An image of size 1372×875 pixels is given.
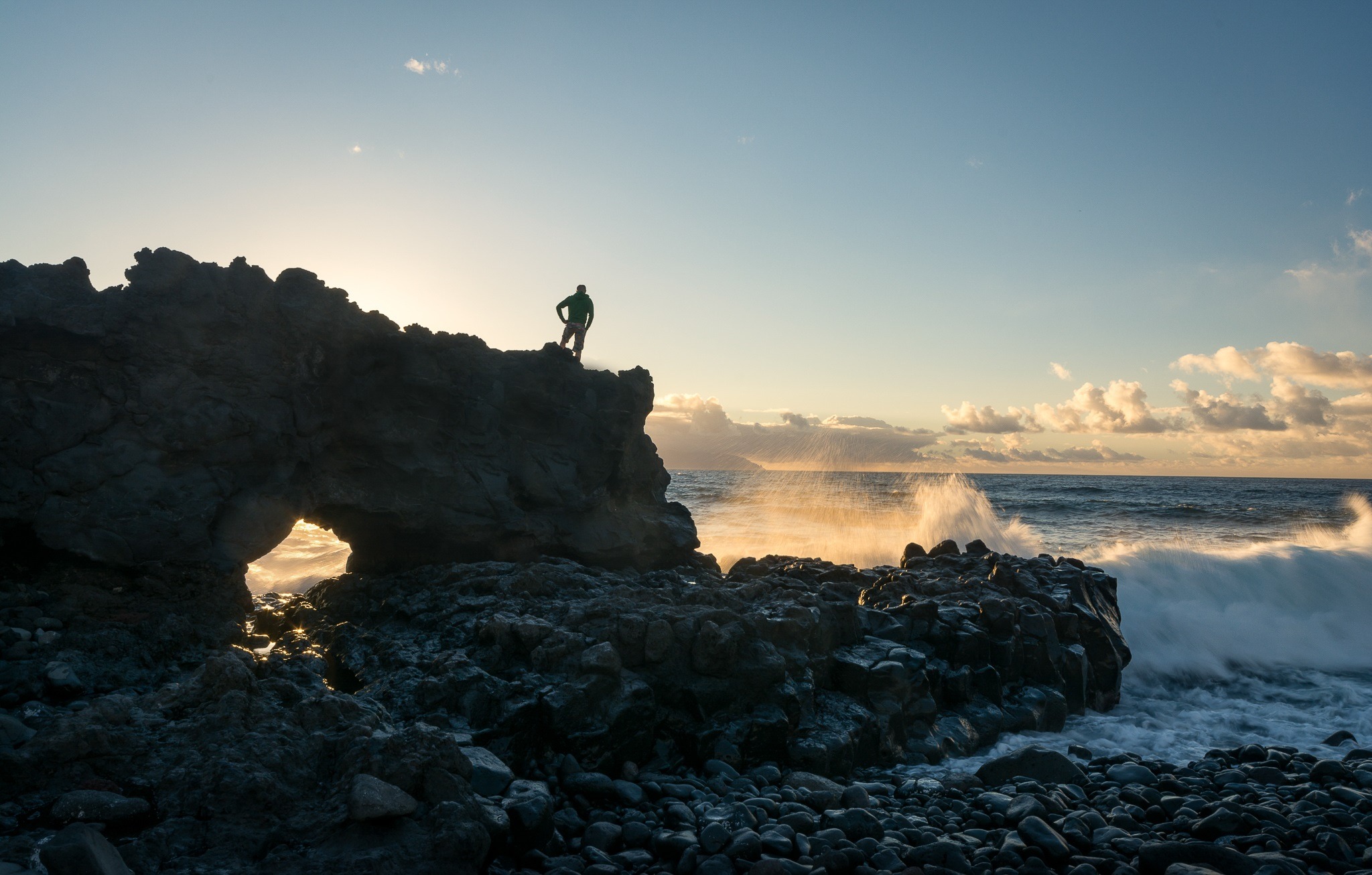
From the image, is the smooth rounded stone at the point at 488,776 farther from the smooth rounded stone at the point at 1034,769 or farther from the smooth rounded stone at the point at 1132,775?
the smooth rounded stone at the point at 1132,775

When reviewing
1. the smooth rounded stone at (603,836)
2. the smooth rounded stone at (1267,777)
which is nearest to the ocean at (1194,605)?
the smooth rounded stone at (1267,777)

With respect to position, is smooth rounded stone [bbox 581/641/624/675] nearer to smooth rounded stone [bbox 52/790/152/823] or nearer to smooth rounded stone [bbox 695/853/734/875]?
smooth rounded stone [bbox 695/853/734/875]

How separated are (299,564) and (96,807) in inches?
639

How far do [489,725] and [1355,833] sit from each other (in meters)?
7.22

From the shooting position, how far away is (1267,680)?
1303cm

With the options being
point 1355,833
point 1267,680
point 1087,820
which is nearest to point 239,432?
point 1087,820

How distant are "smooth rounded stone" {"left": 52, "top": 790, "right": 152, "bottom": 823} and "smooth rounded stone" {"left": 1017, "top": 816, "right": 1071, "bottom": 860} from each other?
5938 mm

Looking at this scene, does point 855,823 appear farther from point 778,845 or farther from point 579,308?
point 579,308

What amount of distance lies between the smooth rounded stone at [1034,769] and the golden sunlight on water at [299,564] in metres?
11.7

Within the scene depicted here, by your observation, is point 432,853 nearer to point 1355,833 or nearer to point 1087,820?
point 1087,820

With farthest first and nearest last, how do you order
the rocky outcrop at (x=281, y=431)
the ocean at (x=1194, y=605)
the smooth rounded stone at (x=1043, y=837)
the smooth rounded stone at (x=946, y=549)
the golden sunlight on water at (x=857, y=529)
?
the golden sunlight on water at (x=857, y=529)
the smooth rounded stone at (x=946, y=549)
the ocean at (x=1194, y=605)
the rocky outcrop at (x=281, y=431)
the smooth rounded stone at (x=1043, y=837)

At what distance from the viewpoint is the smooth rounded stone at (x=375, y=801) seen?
4309 millimetres

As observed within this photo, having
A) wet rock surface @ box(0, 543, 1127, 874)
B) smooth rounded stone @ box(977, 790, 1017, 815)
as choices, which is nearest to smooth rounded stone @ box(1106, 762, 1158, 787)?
wet rock surface @ box(0, 543, 1127, 874)

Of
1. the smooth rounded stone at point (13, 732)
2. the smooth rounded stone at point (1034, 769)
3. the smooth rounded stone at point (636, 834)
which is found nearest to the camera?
the smooth rounded stone at point (13, 732)
